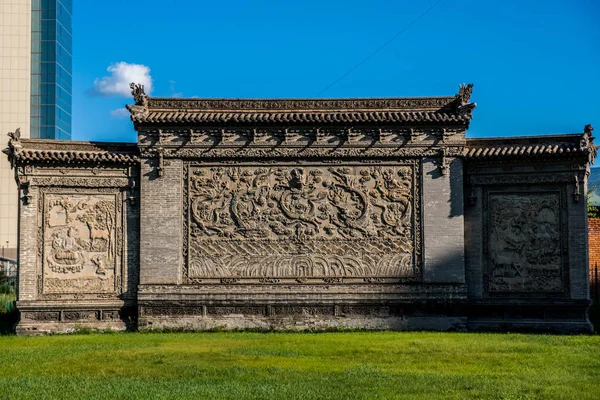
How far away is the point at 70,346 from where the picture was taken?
57.1 feet

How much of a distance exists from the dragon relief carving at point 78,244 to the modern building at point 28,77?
42449 millimetres

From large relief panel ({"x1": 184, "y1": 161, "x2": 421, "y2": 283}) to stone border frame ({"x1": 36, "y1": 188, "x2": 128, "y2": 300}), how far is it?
63.4 inches

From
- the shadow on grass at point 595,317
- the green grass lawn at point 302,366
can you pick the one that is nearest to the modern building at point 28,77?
the green grass lawn at point 302,366

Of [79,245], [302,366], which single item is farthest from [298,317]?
[302,366]

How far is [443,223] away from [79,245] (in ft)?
29.4

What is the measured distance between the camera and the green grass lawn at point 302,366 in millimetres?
11562

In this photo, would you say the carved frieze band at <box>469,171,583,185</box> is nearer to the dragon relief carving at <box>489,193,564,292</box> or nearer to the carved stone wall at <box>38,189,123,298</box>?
the dragon relief carving at <box>489,193,564,292</box>

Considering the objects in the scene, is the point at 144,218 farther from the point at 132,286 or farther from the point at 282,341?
the point at 282,341

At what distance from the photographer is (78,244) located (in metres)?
21.1

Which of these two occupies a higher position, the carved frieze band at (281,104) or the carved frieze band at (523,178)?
the carved frieze band at (281,104)

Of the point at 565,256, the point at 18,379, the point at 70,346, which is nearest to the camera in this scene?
the point at 18,379

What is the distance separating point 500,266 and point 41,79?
50.6m

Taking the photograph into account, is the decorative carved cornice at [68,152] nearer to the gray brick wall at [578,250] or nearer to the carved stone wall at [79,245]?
the carved stone wall at [79,245]

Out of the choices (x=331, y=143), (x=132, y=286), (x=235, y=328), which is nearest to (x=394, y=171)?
(x=331, y=143)
